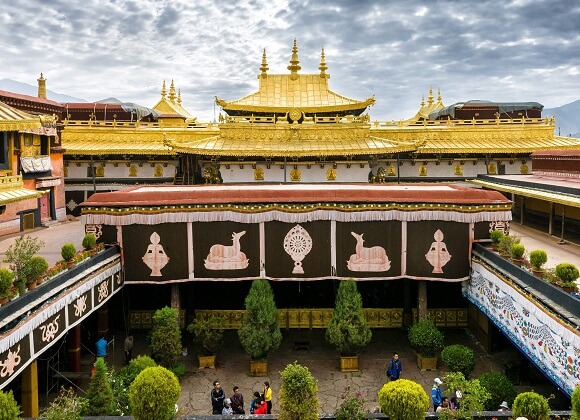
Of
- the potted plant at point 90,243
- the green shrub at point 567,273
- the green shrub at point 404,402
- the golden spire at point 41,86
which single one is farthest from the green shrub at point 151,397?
the golden spire at point 41,86

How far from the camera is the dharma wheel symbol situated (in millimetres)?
15547

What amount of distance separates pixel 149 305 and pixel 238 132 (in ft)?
31.7

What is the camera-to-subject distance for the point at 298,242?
612 inches

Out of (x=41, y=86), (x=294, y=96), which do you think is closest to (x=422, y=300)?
(x=294, y=96)

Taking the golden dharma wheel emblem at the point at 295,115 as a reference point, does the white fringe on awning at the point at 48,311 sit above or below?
below

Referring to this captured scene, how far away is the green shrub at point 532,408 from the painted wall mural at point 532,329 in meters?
1.74

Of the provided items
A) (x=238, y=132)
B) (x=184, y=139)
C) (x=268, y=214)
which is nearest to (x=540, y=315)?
(x=268, y=214)

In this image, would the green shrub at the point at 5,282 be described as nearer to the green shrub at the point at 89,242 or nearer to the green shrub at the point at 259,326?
the green shrub at the point at 89,242

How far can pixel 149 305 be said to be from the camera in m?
17.7

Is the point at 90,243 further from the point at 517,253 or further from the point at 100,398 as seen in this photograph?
the point at 517,253

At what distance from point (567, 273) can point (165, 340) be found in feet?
33.3

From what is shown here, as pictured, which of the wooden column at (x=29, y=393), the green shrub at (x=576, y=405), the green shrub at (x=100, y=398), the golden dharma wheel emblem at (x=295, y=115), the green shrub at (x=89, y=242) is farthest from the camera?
the golden dharma wheel emblem at (x=295, y=115)

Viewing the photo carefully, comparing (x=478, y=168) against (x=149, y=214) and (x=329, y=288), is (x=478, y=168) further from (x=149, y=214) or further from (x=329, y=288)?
(x=149, y=214)

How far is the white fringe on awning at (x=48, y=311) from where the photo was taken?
30.2 feet
